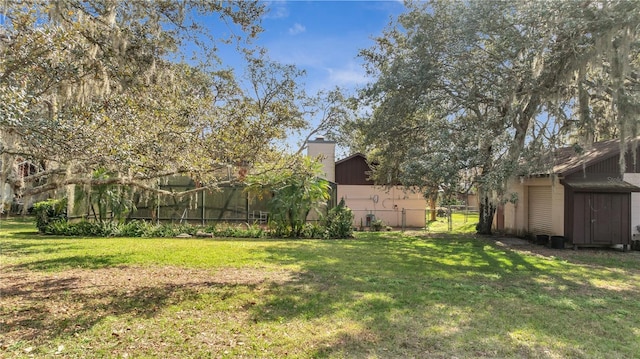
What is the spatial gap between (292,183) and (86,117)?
7728 millimetres

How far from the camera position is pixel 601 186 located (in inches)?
427

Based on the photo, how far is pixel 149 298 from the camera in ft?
16.3

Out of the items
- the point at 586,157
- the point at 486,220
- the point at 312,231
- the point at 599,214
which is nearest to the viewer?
the point at 599,214

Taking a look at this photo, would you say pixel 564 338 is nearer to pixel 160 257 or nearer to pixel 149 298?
pixel 149 298

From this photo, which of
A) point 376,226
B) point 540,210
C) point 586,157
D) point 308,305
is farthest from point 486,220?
point 308,305

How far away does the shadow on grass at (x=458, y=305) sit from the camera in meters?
3.65

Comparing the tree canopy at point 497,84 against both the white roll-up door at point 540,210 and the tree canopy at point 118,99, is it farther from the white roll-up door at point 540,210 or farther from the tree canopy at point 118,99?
the tree canopy at point 118,99

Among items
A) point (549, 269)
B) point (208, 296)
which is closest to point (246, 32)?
point (208, 296)

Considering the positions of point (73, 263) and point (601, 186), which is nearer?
point (73, 263)

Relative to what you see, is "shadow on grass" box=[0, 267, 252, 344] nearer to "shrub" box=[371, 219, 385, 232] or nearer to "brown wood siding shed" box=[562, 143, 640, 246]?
"brown wood siding shed" box=[562, 143, 640, 246]

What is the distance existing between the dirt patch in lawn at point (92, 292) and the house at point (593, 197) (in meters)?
8.14

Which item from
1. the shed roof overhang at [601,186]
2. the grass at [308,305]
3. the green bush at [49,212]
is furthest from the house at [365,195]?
the green bush at [49,212]

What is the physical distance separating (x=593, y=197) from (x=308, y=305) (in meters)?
10.3

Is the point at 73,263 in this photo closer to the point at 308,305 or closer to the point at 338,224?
the point at 308,305
